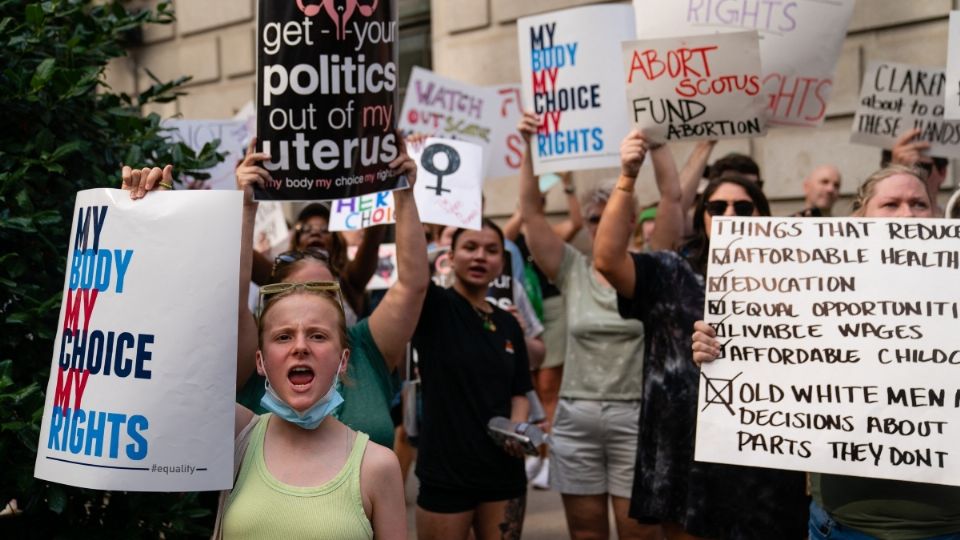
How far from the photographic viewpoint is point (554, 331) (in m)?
8.69

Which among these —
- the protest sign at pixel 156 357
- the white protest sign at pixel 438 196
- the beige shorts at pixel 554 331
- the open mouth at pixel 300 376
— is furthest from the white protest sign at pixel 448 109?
the open mouth at pixel 300 376

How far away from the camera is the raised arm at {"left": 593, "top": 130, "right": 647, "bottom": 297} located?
14.0 feet

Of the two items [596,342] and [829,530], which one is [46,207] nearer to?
[829,530]

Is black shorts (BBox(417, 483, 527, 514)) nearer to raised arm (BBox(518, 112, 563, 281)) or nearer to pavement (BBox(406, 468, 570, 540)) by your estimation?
raised arm (BBox(518, 112, 563, 281))

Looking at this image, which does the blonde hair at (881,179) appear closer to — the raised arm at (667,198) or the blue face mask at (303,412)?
the raised arm at (667,198)

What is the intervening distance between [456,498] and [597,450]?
858 mm

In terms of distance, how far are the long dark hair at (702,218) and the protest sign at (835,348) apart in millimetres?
640

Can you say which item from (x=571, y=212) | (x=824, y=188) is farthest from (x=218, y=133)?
(x=824, y=188)

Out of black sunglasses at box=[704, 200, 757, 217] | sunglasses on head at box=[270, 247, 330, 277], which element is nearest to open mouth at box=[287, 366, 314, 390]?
sunglasses on head at box=[270, 247, 330, 277]

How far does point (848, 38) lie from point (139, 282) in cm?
740

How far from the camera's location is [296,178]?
3893 millimetres

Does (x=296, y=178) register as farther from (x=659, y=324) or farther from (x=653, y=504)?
(x=653, y=504)

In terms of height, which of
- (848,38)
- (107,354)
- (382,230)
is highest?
(848,38)

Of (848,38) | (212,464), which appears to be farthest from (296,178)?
(848,38)
